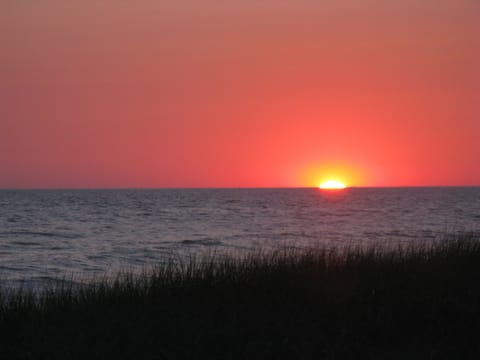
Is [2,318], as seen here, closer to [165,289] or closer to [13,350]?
[13,350]

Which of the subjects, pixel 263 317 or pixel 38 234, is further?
pixel 38 234

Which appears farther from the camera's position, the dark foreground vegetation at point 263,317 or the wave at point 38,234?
the wave at point 38,234

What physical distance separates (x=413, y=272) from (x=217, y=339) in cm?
520

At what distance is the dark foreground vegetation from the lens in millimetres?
7465

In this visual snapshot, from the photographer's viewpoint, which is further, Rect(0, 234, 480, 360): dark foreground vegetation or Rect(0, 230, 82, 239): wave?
Rect(0, 230, 82, 239): wave

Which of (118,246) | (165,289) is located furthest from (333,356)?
(118,246)

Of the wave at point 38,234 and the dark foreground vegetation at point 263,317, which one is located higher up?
the dark foreground vegetation at point 263,317

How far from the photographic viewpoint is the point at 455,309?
9008mm

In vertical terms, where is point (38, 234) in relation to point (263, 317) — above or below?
below

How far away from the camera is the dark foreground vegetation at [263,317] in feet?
24.5

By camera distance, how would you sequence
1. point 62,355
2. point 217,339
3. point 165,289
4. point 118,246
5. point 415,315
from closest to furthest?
point 62,355 → point 217,339 → point 415,315 → point 165,289 → point 118,246

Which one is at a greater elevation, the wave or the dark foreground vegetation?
the dark foreground vegetation

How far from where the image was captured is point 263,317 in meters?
8.56

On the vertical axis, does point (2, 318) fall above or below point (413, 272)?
below
